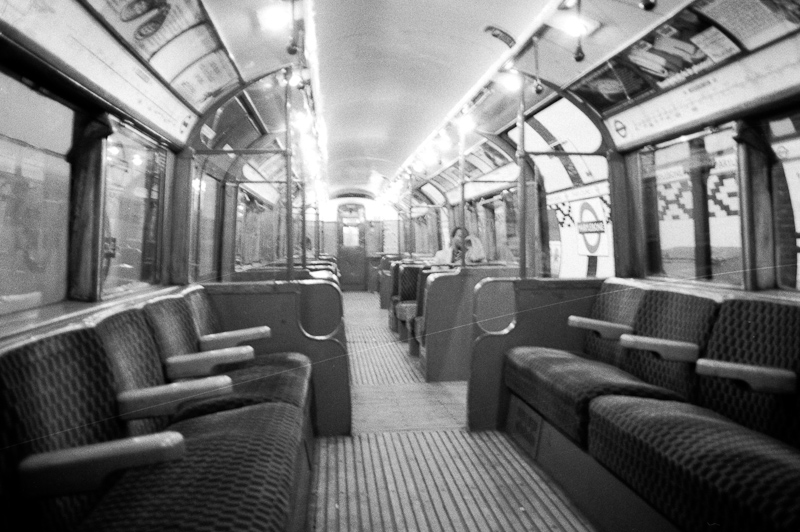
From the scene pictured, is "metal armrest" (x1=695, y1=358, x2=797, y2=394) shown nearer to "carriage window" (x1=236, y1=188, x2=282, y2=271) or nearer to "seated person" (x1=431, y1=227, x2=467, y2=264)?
"carriage window" (x1=236, y1=188, x2=282, y2=271)

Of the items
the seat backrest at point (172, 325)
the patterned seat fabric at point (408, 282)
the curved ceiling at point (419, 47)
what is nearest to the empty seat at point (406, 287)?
the patterned seat fabric at point (408, 282)

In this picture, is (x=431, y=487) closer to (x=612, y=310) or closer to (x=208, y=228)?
(x=612, y=310)

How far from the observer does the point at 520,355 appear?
3.63m

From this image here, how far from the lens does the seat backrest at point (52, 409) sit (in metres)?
1.46

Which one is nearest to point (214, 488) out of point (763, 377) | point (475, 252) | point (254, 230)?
point (763, 377)

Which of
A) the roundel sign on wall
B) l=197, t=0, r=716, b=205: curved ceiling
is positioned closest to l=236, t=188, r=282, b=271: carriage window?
l=197, t=0, r=716, b=205: curved ceiling

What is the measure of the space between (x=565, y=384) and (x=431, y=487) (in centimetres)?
91

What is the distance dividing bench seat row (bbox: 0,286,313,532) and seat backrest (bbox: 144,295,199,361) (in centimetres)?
2

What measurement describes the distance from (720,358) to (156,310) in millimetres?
2894

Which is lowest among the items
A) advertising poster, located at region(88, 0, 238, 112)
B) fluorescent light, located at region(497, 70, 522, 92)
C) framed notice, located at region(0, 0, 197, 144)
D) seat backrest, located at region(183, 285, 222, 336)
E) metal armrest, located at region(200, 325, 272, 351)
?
metal armrest, located at region(200, 325, 272, 351)

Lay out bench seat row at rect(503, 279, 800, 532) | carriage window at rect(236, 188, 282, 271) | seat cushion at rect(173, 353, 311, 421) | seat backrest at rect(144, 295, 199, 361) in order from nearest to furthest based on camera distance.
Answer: bench seat row at rect(503, 279, 800, 532), seat cushion at rect(173, 353, 311, 421), seat backrest at rect(144, 295, 199, 361), carriage window at rect(236, 188, 282, 271)

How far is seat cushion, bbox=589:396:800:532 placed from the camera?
1.61m

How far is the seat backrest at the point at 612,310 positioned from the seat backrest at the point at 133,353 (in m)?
2.75

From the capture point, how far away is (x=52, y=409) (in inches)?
66.4
